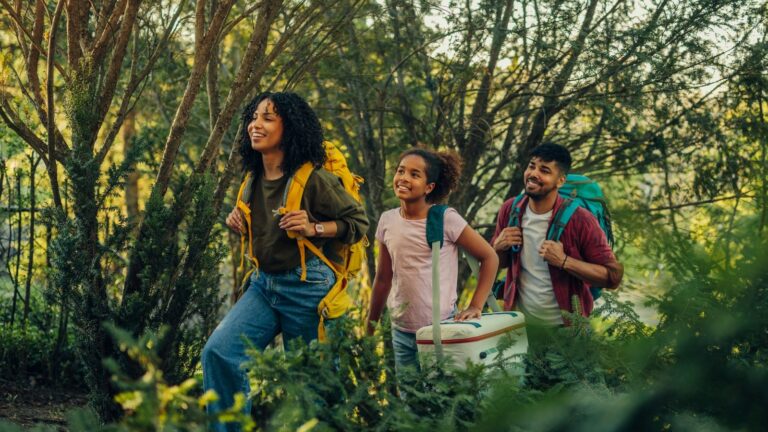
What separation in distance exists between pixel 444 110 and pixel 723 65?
2.21 meters

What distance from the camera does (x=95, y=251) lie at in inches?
161

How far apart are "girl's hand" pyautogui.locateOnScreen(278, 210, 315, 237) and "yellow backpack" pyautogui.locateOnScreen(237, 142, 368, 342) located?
2.1 inches

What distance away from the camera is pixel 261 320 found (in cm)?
378

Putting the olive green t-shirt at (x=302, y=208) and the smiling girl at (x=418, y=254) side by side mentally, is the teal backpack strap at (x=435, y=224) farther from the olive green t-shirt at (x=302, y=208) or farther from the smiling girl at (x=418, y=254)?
the olive green t-shirt at (x=302, y=208)

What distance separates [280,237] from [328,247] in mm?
263

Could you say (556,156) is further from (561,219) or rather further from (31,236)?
(31,236)

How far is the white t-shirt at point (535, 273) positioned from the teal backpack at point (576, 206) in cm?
6

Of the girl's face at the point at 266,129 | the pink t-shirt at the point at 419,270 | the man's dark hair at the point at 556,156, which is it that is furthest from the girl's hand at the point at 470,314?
the girl's face at the point at 266,129

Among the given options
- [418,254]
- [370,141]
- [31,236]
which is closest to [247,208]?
[418,254]

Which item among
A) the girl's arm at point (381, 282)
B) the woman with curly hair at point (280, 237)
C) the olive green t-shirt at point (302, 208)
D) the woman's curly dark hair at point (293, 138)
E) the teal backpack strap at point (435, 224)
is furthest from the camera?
the girl's arm at point (381, 282)

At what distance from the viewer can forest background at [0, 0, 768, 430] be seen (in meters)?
1.66

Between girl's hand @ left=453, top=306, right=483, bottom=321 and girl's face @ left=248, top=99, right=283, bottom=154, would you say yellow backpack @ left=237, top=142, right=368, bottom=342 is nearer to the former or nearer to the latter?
girl's face @ left=248, top=99, right=283, bottom=154

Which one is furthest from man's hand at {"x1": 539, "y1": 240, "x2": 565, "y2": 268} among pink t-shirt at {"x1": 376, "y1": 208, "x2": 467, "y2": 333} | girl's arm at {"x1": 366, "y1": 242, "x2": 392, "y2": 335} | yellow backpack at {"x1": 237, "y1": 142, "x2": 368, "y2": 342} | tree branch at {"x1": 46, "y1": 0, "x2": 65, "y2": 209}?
tree branch at {"x1": 46, "y1": 0, "x2": 65, "y2": 209}

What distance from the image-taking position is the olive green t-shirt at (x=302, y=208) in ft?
12.2
